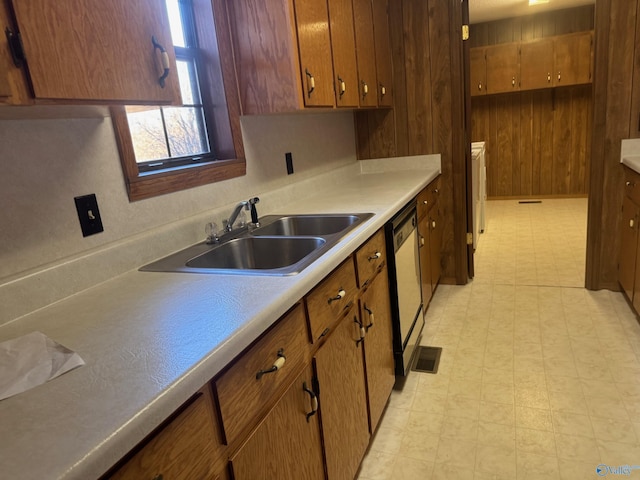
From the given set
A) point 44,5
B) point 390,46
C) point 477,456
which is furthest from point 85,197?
point 390,46

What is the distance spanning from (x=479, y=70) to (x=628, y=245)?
12.9ft

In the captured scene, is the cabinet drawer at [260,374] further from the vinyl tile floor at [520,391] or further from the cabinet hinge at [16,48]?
the vinyl tile floor at [520,391]

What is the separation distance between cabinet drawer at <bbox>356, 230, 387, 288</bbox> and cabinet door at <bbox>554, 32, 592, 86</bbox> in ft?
16.4

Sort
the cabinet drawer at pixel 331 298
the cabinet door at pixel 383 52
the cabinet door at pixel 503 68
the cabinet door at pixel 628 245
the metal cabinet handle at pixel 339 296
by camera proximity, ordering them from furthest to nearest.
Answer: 1. the cabinet door at pixel 503 68
2. the cabinet door at pixel 383 52
3. the cabinet door at pixel 628 245
4. the metal cabinet handle at pixel 339 296
5. the cabinet drawer at pixel 331 298

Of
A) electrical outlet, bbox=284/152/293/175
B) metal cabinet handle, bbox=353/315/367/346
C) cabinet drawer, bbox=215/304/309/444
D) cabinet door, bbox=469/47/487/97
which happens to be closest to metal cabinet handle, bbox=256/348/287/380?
cabinet drawer, bbox=215/304/309/444

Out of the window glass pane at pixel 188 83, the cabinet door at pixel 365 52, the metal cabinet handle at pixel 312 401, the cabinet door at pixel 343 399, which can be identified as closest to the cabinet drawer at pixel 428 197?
the cabinet door at pixel 365 52

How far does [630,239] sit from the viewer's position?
2494 mm

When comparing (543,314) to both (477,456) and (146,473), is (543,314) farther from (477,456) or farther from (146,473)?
(146,473)

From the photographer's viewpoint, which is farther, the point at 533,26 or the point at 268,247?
the point at 533,26

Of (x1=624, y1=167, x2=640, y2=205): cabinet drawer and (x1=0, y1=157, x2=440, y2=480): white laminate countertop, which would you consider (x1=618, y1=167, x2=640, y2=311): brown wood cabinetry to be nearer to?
(x1=624, y1=167, x2=640, y2=205): cabinet drawer

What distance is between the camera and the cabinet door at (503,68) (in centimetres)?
557

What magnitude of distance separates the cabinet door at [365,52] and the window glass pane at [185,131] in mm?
1039

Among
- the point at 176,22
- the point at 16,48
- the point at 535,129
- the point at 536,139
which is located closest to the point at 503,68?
the point at 535,129

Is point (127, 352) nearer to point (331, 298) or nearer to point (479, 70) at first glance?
point (331, 298)
